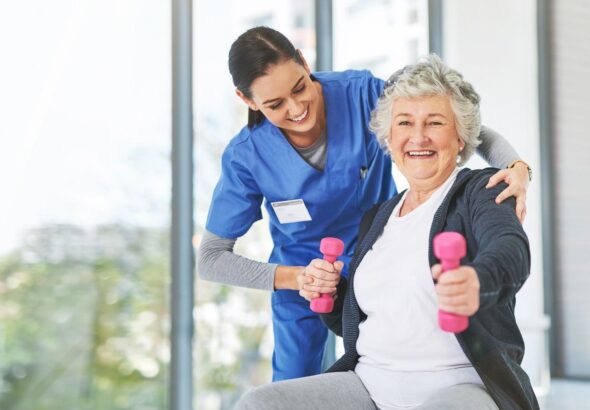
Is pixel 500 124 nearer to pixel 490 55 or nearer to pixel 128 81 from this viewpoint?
pixel 490 55

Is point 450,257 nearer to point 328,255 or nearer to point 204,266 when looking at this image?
point 328,255

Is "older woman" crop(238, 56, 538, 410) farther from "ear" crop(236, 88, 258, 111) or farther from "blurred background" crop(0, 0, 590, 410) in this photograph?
"blurred background" crop(0, 0, 590, 410)

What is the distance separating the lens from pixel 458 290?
1.13 metres

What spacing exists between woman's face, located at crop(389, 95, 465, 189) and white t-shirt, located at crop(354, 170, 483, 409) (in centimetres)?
4

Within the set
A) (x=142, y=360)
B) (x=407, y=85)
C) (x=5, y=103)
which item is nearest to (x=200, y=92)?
(x=5, y=103)

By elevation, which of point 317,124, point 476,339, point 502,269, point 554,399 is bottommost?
point 554,399

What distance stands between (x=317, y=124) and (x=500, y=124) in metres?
2.26

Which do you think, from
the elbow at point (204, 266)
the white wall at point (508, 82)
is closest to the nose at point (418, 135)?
the elbow at point (204, 266)

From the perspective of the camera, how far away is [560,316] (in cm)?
430

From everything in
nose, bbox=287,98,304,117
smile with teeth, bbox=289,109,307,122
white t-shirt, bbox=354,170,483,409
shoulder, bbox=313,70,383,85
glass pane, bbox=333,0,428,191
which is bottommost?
white t-shirt, bbox=354,170,483,409

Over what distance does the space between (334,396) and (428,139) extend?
22.4 inches

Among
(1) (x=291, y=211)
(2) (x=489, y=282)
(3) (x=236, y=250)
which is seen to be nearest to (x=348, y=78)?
(1) (x=291, y=211)

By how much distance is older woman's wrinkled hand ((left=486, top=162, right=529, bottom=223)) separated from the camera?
1.46 metres

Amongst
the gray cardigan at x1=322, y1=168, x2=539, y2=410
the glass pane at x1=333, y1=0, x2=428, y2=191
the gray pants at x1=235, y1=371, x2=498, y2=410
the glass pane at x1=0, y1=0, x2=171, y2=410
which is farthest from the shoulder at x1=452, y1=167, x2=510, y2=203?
the glass pane at x1=333, y1=0, x2=428, y2=191
